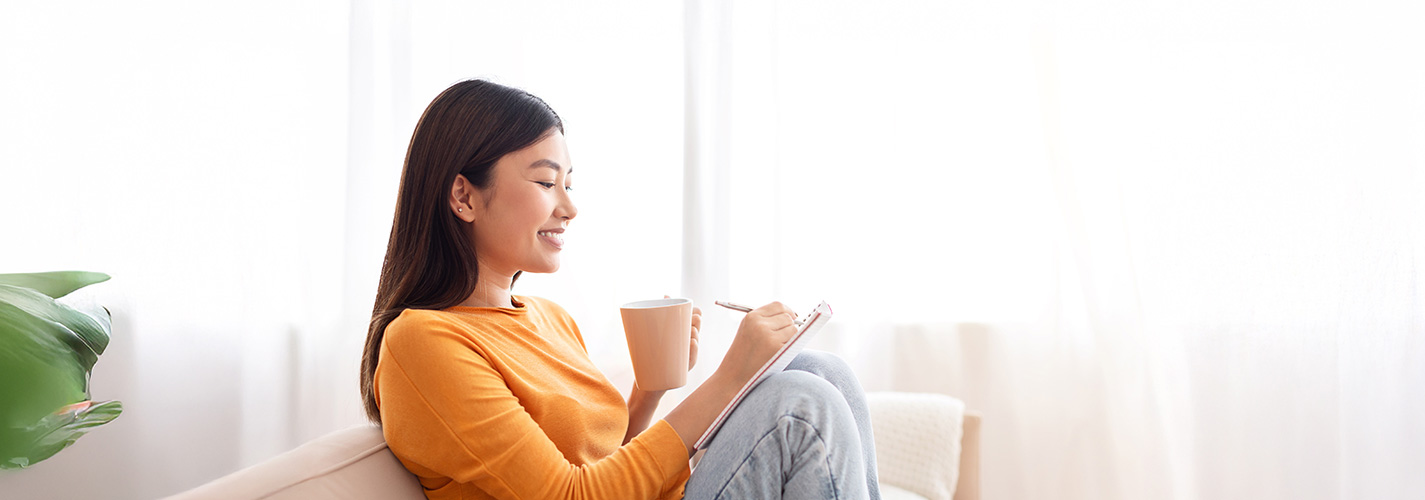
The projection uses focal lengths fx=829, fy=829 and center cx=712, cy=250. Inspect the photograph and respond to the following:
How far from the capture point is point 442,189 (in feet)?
3.61

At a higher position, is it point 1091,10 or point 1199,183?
point 1091,10

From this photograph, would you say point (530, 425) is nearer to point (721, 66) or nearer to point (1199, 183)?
point (721, 66)

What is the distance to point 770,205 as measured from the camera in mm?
1953

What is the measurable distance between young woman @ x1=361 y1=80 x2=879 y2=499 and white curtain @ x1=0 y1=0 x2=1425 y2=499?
762mm

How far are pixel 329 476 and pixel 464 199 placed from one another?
388mm

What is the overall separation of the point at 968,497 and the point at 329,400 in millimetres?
1461

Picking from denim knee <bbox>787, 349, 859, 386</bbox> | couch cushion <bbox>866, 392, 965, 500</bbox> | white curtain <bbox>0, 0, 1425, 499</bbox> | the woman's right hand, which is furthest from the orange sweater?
white curtain <bbox>0, 0, 1425, 499</bbox>

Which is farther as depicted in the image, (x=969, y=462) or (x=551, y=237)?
(x=969, y=462)

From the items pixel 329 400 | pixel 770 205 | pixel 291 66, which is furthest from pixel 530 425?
pixel 291 66

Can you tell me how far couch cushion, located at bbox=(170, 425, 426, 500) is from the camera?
0.95 metres

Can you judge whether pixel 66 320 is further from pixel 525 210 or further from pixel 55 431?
pixel 525 210

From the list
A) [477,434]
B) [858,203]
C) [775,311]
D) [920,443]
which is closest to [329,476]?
[477,434]

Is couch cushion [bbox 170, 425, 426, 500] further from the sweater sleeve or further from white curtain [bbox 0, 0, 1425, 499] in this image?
white curtain [bbox 0, 0, 1425, 499]

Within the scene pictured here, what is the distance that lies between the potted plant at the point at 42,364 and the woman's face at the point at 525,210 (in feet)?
2.04
